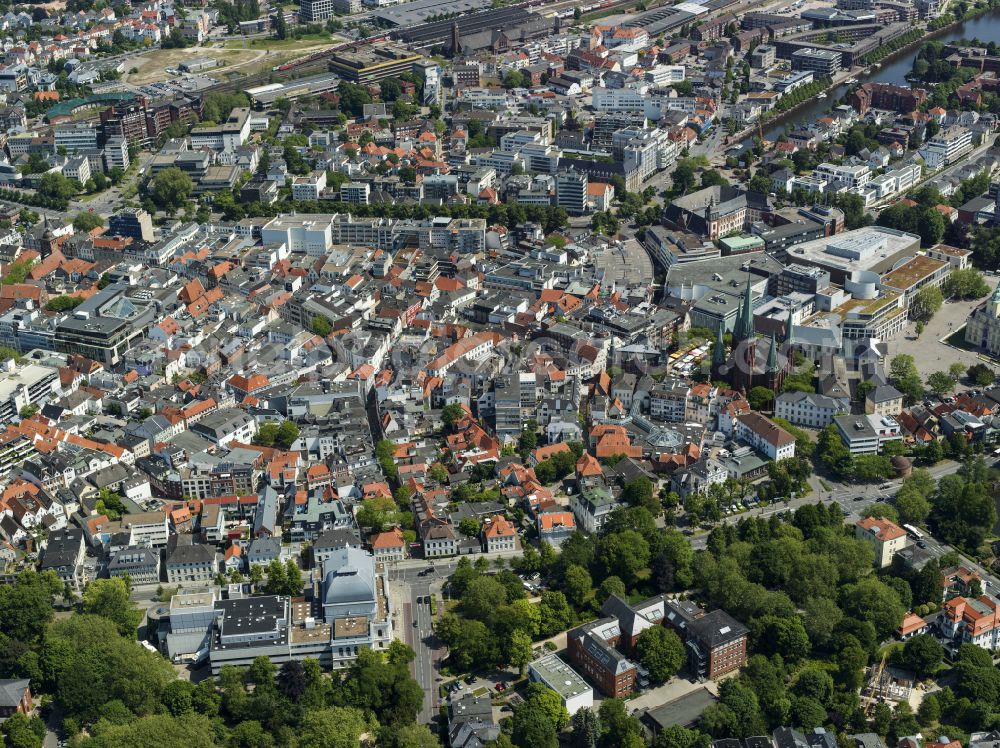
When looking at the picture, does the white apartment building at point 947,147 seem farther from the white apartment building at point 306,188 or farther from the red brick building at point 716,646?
the red brick building at point 716,646

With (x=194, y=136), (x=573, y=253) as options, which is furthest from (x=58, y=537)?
(x=194, y=136)

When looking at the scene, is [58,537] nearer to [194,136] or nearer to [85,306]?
[85,306]

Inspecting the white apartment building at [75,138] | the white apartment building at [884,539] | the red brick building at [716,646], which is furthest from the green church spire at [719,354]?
the white apartment building at [75,138]

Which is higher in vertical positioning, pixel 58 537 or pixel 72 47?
pixel 72 47

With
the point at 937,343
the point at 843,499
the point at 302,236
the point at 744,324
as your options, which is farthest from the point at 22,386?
the point at 937,343

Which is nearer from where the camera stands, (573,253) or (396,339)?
(396,339)
